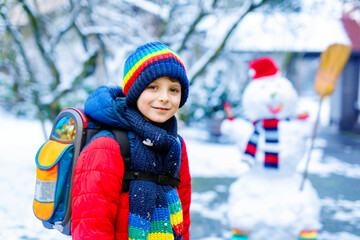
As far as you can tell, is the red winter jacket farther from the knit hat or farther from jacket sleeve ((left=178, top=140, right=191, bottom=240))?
jacket sleeve ((left=178, top=140, right=191, bottom=240))

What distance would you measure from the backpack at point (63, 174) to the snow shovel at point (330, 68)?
236cm

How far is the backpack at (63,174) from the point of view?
1413mm

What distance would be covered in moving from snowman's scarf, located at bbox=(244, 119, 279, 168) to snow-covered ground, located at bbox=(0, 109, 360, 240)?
3.57 ft

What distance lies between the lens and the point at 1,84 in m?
12.2

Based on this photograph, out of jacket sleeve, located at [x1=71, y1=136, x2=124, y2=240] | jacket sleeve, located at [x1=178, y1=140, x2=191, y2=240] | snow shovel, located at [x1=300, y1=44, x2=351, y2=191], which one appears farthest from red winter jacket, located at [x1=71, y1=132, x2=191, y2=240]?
snow shovel, located at [x1=300, y1=44, x2=351, y2=191]

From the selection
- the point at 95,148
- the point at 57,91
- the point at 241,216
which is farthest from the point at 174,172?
the point at 57,91

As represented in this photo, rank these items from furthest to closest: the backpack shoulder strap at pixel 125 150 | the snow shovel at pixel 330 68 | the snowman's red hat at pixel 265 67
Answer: the snowman's red hat at pixel 265 67 < the snow shovel at pixel 330 68 < the backpack shoulder strap at pixel 125 150

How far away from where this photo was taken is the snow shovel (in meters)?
3.34

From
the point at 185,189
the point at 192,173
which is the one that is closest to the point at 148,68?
the point at 185,189

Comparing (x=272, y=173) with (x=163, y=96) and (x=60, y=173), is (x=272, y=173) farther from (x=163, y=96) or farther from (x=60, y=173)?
(x=60, y=173)

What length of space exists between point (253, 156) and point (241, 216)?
58 cm

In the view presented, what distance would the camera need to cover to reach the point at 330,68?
3461mm

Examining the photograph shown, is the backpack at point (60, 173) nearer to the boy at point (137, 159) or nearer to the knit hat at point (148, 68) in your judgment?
the boy at point (137, 159)

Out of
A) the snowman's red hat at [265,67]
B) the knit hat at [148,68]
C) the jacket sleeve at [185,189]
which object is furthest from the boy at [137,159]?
the snowman's red hat at [265,67]
